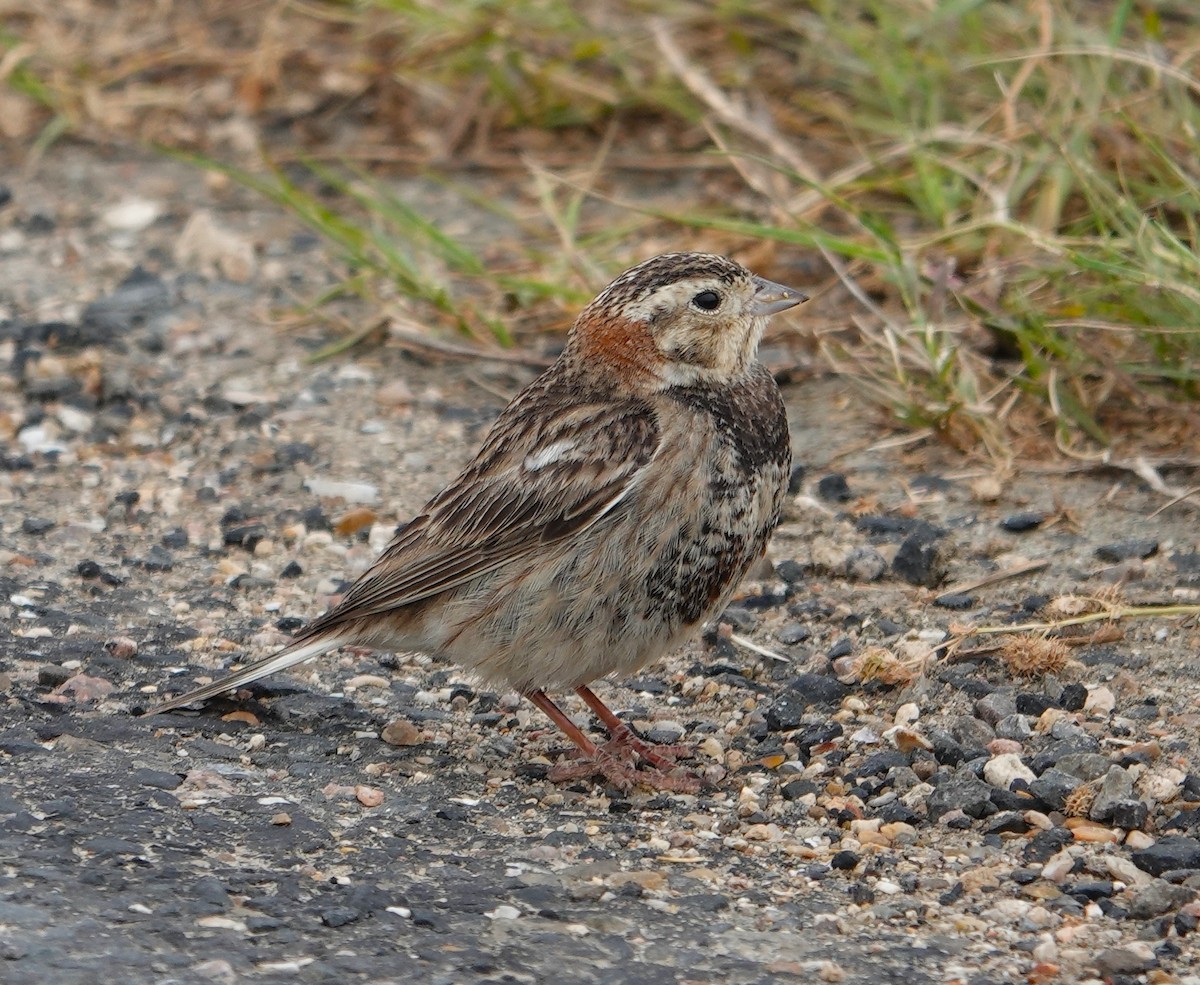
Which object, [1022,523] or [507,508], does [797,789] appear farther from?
[1022,523]

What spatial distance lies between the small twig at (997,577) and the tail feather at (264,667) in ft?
6.21

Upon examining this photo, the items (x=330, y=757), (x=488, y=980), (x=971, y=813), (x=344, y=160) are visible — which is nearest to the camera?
(x=488, y=980)

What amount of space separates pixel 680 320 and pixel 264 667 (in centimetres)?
144

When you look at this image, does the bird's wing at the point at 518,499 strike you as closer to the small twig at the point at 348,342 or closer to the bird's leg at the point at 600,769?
the bird's leg at the point at 600,769

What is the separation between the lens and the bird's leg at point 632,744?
4.75 meters

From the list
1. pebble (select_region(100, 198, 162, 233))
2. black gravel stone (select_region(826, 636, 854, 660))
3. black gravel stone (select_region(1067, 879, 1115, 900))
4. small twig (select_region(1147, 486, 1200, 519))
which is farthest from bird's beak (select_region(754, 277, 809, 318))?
pebble (select_region(100, 198, 162, 233))

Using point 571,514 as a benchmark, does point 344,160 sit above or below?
above

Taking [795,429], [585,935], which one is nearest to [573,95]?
[795,429]

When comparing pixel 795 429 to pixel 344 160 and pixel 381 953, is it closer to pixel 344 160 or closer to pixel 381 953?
pixel 344 160

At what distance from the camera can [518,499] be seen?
4777 mm

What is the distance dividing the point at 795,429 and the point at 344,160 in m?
2.66

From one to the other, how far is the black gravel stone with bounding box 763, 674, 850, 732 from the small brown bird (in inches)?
12.8

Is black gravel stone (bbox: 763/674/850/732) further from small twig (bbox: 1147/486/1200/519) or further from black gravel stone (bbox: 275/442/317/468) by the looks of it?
black gravel stone (bbox: 275/442/317/468)

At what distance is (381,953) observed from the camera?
3744mm
